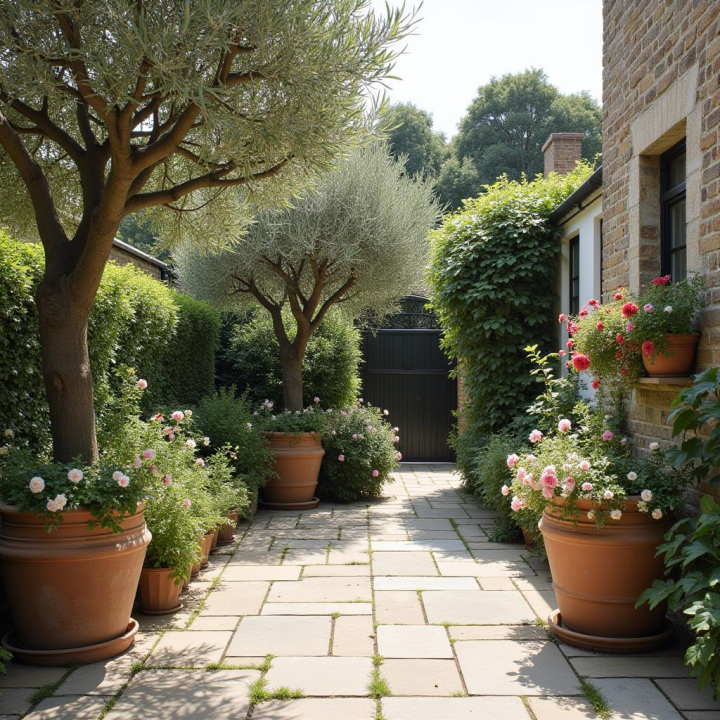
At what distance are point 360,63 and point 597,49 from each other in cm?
299

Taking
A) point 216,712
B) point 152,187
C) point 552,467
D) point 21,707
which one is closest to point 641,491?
point 552,467

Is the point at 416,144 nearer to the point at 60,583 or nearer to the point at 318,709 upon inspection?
the point at 60,583

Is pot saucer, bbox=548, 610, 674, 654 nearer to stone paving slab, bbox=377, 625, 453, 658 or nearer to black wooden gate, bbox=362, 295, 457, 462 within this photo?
stone paving slab, bbox=377, 625, 453, 658

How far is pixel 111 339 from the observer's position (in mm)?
5070

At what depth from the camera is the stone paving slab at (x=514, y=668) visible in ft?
10.1

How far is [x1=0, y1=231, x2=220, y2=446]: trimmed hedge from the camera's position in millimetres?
3861

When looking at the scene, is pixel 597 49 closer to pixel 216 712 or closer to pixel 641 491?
pixel 641 491

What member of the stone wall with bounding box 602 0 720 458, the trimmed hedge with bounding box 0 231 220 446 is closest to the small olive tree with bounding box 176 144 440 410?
the trimmed hedge with bounding box 0 231 220 446

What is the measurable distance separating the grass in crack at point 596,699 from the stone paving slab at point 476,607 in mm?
881

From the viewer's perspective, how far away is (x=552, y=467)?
3609 mm

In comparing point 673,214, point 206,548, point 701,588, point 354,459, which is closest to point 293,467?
point 354,459

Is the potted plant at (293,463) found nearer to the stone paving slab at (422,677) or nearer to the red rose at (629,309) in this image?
the stone paving slab at (422,677)

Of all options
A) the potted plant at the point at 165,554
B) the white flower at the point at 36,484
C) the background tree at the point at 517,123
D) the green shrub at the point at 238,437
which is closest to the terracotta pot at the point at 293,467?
the green shrub at the point at 238,437

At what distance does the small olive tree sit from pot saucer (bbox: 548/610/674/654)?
5054mm
